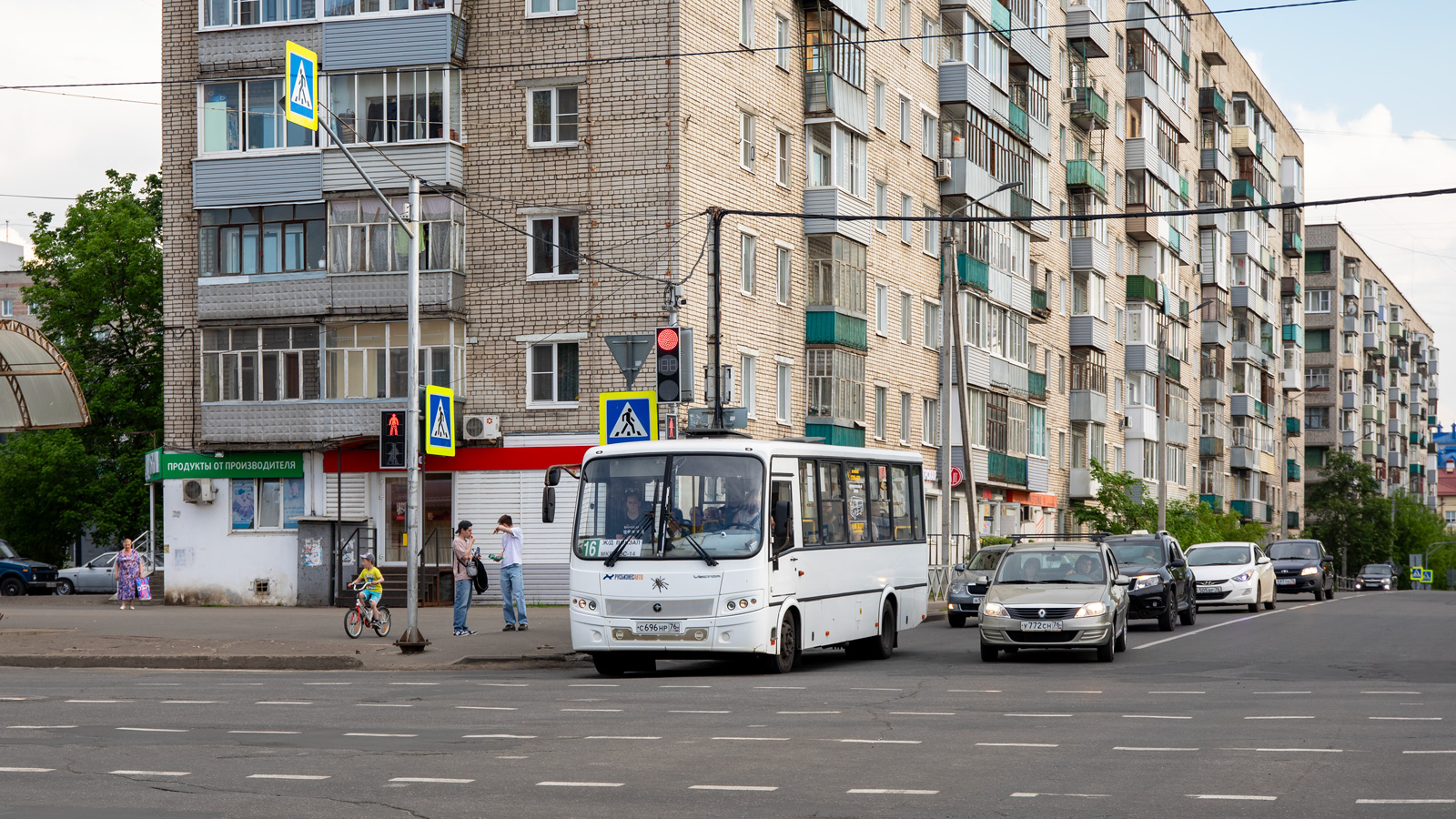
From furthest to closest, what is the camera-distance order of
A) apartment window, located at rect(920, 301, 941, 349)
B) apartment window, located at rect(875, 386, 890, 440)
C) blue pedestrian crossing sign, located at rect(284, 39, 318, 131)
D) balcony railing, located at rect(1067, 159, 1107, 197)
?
balcony railing, located at rect(1067, 159, 1107, 197), apartment window, located at rect(920, 301, 941, 349), apartment window, located at rect(875, 386, 890, 440), blue pedestrian crossing sign, located at rect(284, 39, 318, 131)

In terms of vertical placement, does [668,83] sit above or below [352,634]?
above

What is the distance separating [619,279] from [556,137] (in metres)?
3.56

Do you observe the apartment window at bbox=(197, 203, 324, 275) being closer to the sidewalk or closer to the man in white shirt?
the sidewalk

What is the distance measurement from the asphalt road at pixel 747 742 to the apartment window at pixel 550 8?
21486 millimetres

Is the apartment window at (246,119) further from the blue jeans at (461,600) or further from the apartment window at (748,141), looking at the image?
the blue jeans at (461,600)

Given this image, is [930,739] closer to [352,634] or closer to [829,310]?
[352,634]

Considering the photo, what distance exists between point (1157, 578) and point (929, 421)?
78.2ft

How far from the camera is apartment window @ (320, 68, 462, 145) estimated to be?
39.8 metres

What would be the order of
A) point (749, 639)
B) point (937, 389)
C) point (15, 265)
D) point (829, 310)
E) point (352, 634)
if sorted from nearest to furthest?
point (749, 639) → point (352, 634) → point (829, 310) → point (937, 389) → point (15, 265)

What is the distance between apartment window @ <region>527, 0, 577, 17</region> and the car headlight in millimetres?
18191

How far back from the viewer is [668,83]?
38656mm

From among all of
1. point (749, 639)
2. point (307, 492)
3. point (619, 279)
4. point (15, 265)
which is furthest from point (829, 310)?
point (15, 265)

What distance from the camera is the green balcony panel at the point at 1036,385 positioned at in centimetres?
5972

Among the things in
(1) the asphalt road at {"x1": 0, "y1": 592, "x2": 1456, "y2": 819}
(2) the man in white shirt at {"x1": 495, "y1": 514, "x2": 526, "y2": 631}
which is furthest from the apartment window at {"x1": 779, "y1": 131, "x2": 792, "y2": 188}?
(1) the asphalt road at {"x1": 0, "y1": 592, "x2": 1456, "y2": 819}
